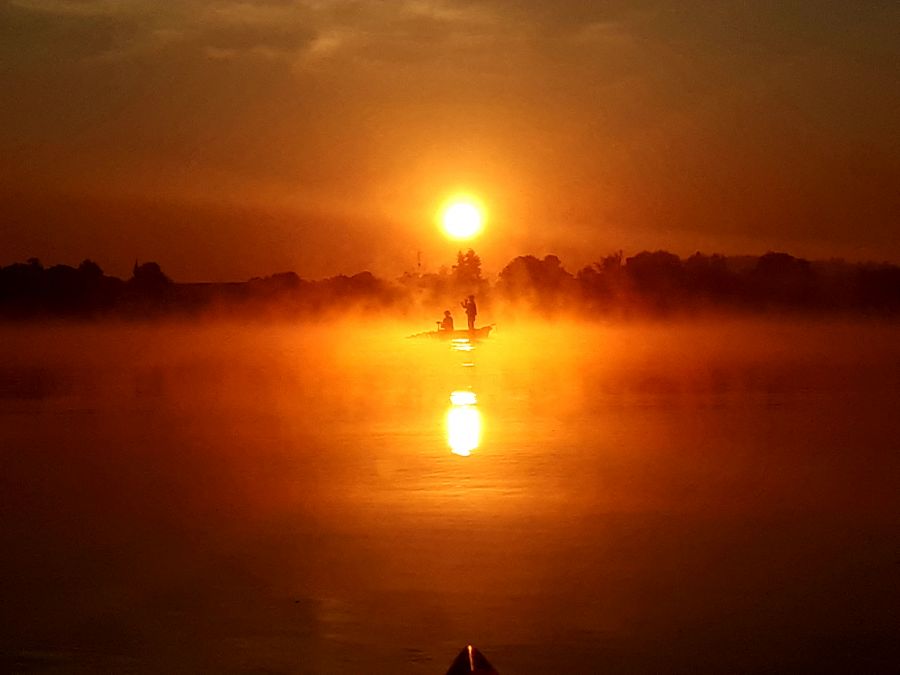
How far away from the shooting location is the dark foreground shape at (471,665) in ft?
17.8

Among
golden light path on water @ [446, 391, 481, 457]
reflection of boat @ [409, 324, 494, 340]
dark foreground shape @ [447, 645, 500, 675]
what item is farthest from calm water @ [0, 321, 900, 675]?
reflection of boat @ [409, 324, 494, 340]

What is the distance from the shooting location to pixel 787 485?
1204cm

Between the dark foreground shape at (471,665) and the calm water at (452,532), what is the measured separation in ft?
3.50

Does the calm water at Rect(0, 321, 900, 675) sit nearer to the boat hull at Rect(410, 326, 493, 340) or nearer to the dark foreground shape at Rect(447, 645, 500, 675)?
the dark foreground shape at Rect(447, 645, 500, 675)

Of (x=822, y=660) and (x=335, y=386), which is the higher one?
(x=335, y=386)

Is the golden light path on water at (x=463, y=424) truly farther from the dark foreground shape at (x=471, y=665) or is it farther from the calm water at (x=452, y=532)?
the dark foreground shape at (x=471, y=665)

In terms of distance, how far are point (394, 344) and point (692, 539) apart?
44.9m

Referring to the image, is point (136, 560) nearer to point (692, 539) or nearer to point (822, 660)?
point (692, 539)

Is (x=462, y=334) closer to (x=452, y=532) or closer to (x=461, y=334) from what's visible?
(x=461, y=334)

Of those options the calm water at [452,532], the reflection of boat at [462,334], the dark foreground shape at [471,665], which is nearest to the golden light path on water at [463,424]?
the calm water at [452,532]

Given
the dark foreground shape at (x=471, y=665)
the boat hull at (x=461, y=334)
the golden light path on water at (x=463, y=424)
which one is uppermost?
the boat hull at (x=461, y=334)

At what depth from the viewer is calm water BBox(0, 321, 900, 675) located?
6.95 m

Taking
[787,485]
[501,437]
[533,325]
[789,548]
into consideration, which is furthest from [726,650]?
[533,325]

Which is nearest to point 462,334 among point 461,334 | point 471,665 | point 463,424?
point 461,334
